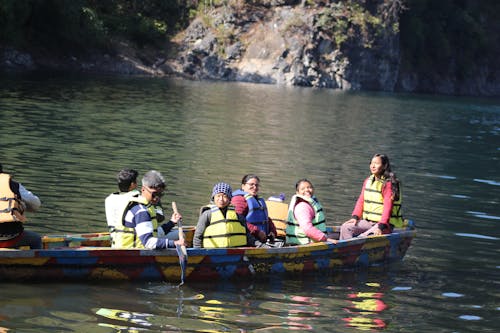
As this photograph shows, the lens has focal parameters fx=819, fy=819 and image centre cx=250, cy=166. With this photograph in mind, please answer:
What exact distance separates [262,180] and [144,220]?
10.1 metres

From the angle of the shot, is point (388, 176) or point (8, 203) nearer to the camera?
point (8, 203)

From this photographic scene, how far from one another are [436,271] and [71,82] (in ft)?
118

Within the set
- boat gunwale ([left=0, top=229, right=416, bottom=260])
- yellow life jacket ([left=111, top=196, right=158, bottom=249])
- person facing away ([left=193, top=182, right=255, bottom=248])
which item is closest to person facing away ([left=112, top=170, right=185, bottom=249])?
yellow life jacket ([left=111, top=196, right=158, bottom=249])

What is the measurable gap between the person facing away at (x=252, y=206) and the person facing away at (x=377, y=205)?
1780 mm

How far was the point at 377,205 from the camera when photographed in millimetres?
13859

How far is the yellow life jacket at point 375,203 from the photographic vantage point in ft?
45.0

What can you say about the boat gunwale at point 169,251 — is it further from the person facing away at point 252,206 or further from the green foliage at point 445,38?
the green foliage at point 445,38

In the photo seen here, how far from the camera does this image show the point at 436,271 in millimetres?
13656

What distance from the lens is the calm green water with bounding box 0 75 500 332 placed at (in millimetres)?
10570

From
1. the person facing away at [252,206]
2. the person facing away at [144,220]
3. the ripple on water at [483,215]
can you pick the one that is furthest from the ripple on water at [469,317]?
the ripple on water at [483,215]

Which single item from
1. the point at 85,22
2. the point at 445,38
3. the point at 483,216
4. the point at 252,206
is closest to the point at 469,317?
the point at 252,206

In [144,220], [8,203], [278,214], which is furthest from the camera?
[278,214]

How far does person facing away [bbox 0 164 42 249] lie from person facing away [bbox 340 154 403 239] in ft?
17.9

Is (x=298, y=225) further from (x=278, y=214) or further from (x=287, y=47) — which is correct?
(x=287, y=47)
